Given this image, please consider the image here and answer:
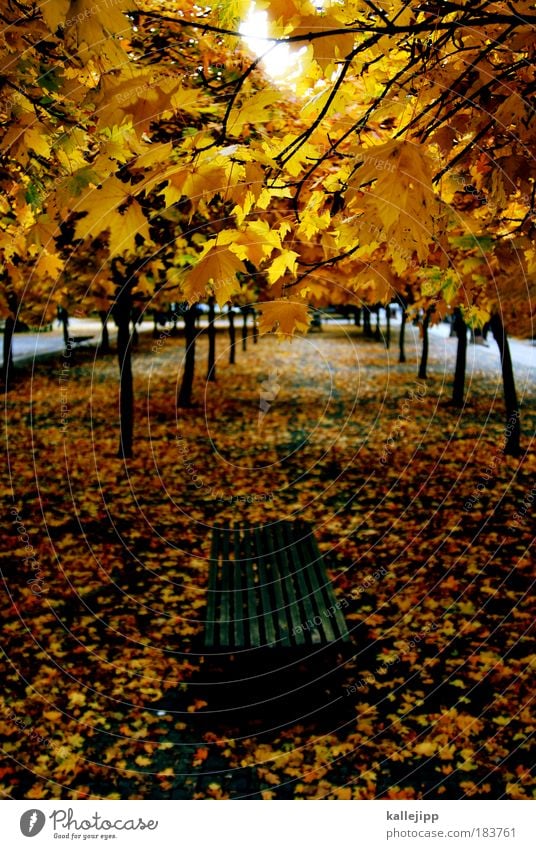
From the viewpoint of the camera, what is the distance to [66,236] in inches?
339

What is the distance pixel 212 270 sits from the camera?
2.12 metres

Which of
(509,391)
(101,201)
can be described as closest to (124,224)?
(101,201)

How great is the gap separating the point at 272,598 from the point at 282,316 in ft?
9.78

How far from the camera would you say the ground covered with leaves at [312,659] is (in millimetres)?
4125

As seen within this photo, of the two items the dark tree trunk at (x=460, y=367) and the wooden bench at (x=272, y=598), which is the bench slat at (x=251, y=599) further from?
the dark tree trunk at (x=460, y=367)

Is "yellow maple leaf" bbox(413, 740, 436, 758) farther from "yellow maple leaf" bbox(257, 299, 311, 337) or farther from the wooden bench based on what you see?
"yellow maple leaf" bbox(257, 299, 311, 337)

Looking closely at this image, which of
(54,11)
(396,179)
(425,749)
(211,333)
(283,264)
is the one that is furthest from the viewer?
(211,333)

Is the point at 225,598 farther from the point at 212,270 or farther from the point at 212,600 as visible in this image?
the point at 212,270

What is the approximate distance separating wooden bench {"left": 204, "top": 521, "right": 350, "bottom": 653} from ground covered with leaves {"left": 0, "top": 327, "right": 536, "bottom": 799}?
1.38 feet

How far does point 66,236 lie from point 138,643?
565 centimetres

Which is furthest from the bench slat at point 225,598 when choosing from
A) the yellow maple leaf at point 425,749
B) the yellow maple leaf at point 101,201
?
the yellow maple leaf at point 101,201

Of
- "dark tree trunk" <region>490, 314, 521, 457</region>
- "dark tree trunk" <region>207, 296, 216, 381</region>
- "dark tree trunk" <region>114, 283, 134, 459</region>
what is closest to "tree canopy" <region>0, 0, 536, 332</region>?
"dark tree trunk" <region>207, 296, 216, 381</region>

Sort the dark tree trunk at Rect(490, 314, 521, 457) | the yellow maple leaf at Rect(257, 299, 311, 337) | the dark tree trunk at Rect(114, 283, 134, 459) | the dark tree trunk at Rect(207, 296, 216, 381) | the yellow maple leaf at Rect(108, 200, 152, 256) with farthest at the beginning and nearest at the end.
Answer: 1. the dark tree trunk at Rect(490, 314, 521, 457)
2. the dark tree trunk at Rect(114, 283, 134, 459)
3. the dark tree trunk at Rect(207, 296, 216, 381)
4. the yellow maple leaf at Rect(257, 299, 311, 337)
5. the yellow maple leaf at Rect(108, 200, 152, 256)

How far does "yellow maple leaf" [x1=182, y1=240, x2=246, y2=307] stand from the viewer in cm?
206
